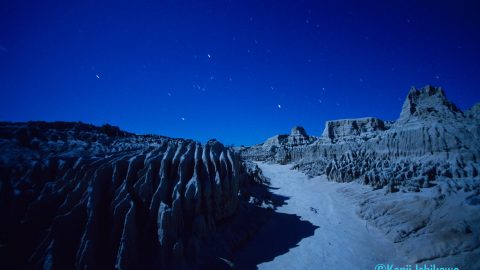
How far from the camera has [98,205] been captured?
39.0 feet

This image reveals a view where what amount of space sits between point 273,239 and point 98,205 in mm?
11658

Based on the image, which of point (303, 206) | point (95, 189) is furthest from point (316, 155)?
point (95, 189)

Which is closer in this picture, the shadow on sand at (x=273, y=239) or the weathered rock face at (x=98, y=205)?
the weathered rock face at (x=98, y=205)

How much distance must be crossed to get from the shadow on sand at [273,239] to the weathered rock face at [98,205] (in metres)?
2.70

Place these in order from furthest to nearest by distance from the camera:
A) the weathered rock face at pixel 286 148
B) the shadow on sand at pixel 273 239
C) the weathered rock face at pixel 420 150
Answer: the weathered rock face at pixel 286 148 < the weathered rock face at pixel 420 150 < the shadow on sand at pixel 273 239

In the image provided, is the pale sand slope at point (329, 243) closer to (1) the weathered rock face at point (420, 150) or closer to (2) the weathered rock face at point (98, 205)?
(2) the weathered rock face at point (98, 205)

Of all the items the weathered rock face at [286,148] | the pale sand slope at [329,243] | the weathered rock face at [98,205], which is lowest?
A: the pale sand slope at [329,243]

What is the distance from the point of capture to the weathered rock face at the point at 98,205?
1051 cm

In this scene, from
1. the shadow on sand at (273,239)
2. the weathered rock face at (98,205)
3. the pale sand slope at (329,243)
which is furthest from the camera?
the shadow on sand at (273,239)

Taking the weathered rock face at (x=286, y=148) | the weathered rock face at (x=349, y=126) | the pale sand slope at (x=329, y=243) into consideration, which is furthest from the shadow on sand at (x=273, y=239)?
the weathered rock face at (x=349, y=126)

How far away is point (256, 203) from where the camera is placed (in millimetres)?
22844

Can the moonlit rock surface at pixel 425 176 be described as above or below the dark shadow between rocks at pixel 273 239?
above

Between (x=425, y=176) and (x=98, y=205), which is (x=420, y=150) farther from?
(x=98, y=205)

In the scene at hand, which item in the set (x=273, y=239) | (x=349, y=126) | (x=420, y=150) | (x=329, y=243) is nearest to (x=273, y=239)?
(x=273, y=239)
